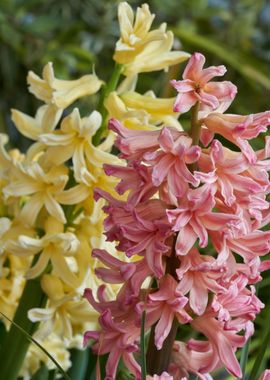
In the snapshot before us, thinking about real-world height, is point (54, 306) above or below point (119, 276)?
below

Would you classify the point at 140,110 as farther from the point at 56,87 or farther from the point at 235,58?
the point at 235,58

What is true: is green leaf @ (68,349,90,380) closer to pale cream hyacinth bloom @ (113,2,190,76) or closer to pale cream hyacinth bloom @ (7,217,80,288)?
pale cream hyacinth bloom @ (7,217,80,288)

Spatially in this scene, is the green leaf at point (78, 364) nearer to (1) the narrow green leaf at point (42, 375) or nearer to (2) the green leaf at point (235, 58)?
(1) the narrow green leaf at point (42, 375)

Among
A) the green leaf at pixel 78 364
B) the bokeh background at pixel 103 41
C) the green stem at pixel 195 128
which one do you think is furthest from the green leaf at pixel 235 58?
the green stem at pixel 195 128

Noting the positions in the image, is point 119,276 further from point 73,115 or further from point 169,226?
point 73,115

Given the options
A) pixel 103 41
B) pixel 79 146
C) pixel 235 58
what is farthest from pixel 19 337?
pixel 103 41

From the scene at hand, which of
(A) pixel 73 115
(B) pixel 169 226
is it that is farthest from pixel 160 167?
(A) pixel 73 115

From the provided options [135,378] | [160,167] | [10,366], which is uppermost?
[160,167]
